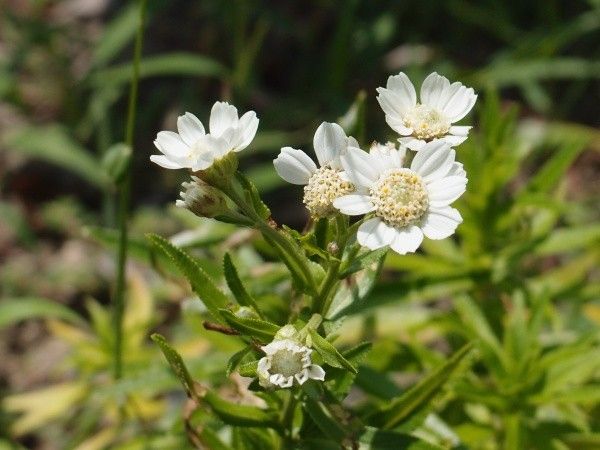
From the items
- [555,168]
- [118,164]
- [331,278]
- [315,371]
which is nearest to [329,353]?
[315,371]

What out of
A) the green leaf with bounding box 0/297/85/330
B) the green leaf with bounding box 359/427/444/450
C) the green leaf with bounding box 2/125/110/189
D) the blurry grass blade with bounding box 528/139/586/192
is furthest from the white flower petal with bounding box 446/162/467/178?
the green leaf with bounding box 2/125/110/189

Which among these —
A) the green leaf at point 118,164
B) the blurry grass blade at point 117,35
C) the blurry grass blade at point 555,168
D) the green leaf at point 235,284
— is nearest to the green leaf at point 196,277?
the green leaf at point 235,284

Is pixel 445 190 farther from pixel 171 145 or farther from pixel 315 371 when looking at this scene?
pixel 171 145

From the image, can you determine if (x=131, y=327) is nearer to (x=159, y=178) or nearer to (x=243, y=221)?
(x=159, y=178)

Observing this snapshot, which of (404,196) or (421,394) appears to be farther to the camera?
(421,394)

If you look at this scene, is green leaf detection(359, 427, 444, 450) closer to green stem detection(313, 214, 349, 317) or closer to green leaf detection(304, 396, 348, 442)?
green leaf detection(304, 396, 348, 442)

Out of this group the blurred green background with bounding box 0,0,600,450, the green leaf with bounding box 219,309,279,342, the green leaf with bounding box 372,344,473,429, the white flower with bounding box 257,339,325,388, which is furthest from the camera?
the blurred green background with bounding box 0,0,600,450
